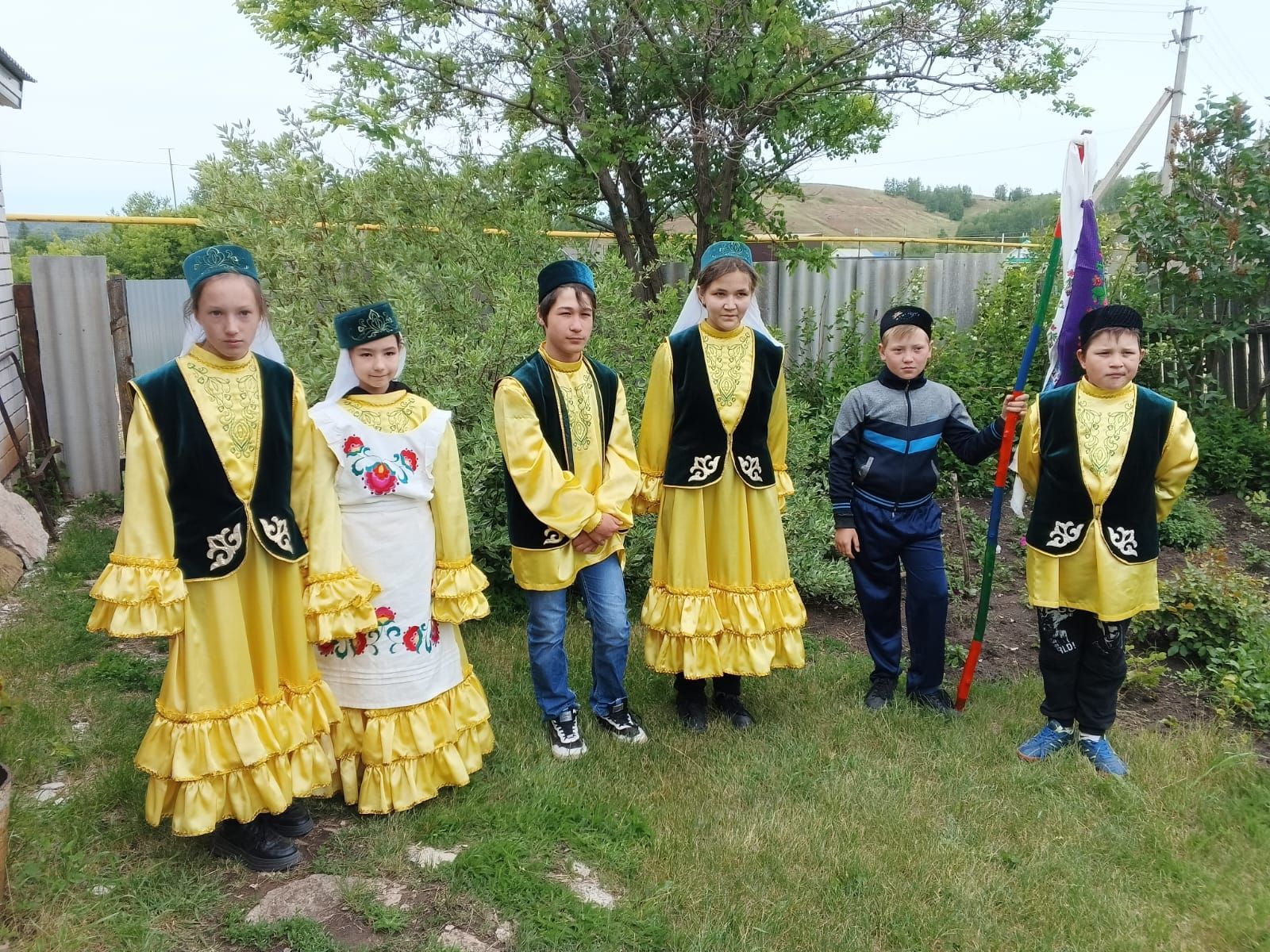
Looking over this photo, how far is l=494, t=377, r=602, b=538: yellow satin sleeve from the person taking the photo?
3.41 metres

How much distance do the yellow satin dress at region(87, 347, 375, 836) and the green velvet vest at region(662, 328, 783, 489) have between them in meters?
1.36

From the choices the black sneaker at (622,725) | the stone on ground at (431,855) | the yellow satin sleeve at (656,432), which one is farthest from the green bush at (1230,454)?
the stone on ground at (431,855)

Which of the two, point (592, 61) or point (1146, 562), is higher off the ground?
point (592, 61)

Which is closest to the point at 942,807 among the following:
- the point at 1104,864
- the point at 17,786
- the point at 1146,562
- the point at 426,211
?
the point at 1104,864

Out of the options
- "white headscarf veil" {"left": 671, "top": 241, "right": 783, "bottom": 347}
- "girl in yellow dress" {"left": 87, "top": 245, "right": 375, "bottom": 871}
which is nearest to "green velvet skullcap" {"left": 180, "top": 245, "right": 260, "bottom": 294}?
"girl in yellow dress" {"left": 87, "top": 245, "right": 375, "bottom": 871}

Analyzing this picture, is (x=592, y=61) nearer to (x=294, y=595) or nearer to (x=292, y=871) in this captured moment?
(x=294, y=595)

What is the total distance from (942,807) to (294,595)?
2.33 m

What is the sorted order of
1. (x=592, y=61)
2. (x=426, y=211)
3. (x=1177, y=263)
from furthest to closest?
(x=1177, y=263), (x=592, y=61), (x=426, y=211)

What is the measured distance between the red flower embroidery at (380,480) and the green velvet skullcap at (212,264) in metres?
0.70

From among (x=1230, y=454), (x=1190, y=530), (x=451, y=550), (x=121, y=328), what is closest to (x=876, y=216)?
(x=1230, y=454)

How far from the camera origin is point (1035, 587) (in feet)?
11.8

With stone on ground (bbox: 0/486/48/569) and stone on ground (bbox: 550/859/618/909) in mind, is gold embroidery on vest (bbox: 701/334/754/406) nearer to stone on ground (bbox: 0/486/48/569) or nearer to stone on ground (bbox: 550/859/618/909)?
stone on ground (bbox: 550/859/618/909)

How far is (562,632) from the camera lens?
12.0ft

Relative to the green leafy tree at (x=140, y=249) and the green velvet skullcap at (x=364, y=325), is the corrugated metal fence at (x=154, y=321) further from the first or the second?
the green velvet skullcap at (x=364, y=325)
